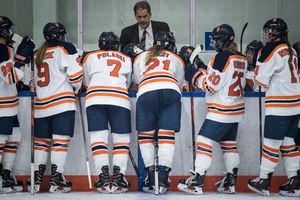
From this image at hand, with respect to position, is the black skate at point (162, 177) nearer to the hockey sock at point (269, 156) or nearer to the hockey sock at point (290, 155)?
the hockey sock at point (269, 156)

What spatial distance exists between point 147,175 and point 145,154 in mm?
206

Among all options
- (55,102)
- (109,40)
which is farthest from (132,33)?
(55,102)

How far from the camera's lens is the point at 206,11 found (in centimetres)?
510

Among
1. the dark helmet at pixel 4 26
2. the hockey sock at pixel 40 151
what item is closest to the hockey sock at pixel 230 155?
the hockey sock at pixel 40 151

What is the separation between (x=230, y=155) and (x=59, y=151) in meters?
1.38

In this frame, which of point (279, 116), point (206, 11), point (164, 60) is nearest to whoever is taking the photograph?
point (279, 116)

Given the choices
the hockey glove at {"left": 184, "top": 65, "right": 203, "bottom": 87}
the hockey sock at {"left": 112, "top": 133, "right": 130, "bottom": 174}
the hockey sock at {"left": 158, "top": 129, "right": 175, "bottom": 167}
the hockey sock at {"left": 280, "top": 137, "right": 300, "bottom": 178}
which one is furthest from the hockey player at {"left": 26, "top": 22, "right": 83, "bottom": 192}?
the hockey sock at {"left": 280, "top": 137, "right": 300, "bottom": 178}

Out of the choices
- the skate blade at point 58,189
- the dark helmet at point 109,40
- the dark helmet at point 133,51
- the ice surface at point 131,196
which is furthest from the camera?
the dark helmet at point 133,51

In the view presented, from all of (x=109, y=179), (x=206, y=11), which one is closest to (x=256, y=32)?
(x=206, y=11)

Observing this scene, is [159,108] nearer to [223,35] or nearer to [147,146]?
[147,146]

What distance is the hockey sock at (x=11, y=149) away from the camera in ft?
9.85

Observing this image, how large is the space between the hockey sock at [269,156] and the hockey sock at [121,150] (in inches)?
42.1

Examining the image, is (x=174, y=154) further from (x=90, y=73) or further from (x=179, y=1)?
(x=179, y=1)

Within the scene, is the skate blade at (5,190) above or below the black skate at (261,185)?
below
